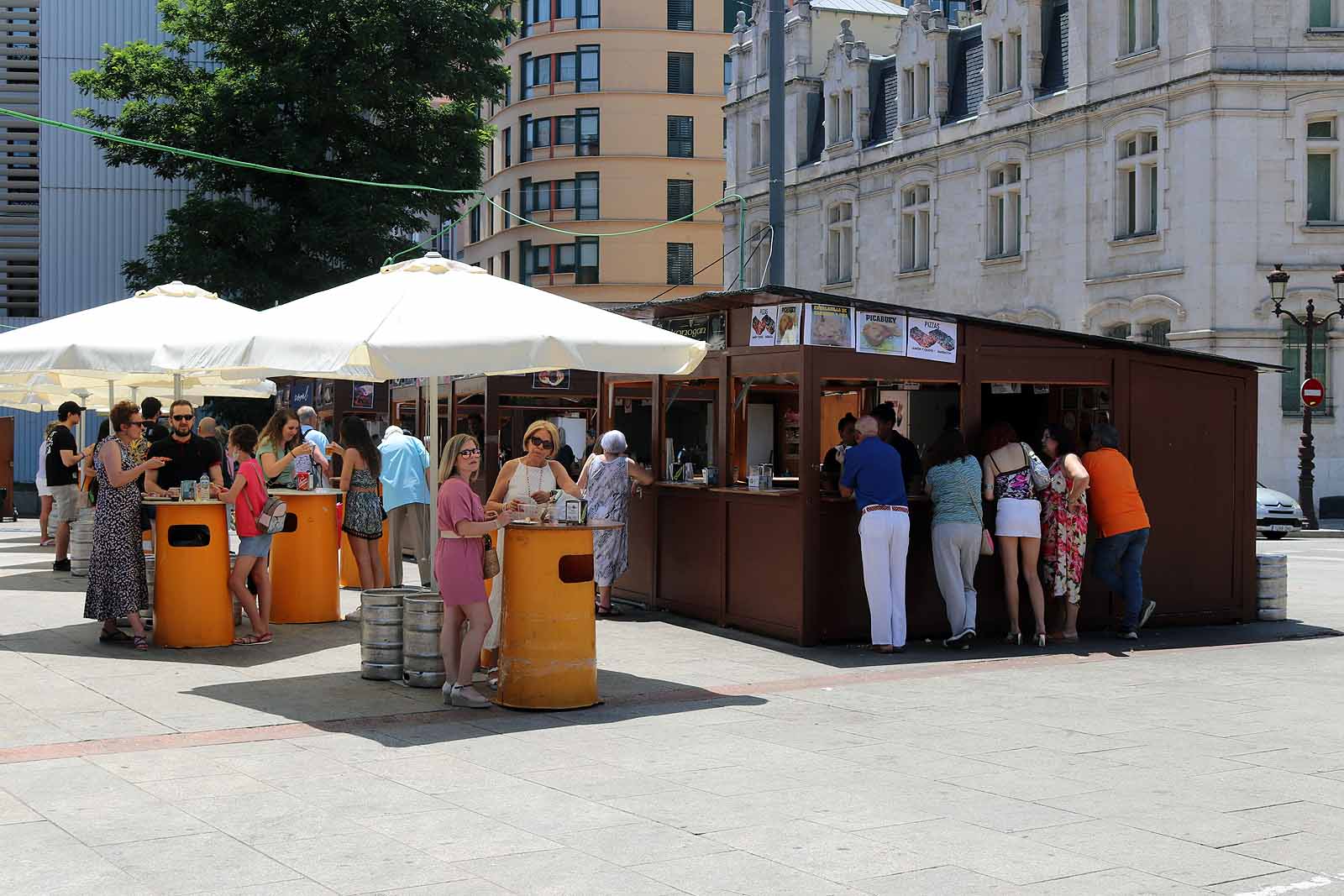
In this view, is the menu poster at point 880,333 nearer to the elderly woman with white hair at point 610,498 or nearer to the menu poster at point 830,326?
the menu poster at point 830,326

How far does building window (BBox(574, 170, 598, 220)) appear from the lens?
2589 inches

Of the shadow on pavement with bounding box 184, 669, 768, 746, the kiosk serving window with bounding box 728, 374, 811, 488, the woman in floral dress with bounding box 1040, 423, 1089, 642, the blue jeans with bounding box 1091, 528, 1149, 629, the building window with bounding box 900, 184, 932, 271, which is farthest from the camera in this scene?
the building window with bounding box 900, 184, 932, 271

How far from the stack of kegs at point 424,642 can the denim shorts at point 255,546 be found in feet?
7.37

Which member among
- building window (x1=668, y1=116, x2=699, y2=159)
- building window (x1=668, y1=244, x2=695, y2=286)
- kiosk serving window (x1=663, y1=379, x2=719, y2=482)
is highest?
building window (x1=668, y1=116, x2=699, y2=159)

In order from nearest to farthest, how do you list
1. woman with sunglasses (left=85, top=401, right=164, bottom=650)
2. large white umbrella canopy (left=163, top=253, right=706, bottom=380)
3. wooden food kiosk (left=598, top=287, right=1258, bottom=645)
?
large white umbrella canopy (left=163, top=253, right=706, bottom=380)
woman with sunglasses (left=85, top=401, right=164, bottom=650)
wooden food kiosk (left=598, top=287, right=1258, bottom=645)

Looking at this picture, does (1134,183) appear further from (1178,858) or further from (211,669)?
(1178,858)

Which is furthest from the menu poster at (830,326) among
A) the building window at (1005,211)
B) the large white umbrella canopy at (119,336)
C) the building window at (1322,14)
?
the building window at (1005,211)

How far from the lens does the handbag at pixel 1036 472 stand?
43.2 feet

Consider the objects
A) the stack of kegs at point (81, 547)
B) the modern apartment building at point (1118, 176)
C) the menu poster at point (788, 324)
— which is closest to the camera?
the menu poster at point (788, 324)

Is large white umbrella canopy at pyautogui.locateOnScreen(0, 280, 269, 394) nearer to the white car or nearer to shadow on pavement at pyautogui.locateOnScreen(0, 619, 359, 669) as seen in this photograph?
shadow on pavement at pyautogui.locateOnScreen(0, 619, 359, 669)

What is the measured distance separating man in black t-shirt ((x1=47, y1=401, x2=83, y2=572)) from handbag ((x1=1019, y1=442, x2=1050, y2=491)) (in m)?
10.7

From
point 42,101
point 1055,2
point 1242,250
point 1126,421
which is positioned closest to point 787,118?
point 1055,2

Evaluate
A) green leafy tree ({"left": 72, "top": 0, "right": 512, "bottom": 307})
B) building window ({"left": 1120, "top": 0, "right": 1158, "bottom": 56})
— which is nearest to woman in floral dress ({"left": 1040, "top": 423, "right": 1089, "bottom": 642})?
green leafy tree ({"left": 72, "top": 0, "right": 512, "bottom": 307})

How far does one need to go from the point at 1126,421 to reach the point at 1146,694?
4125 millimetres
